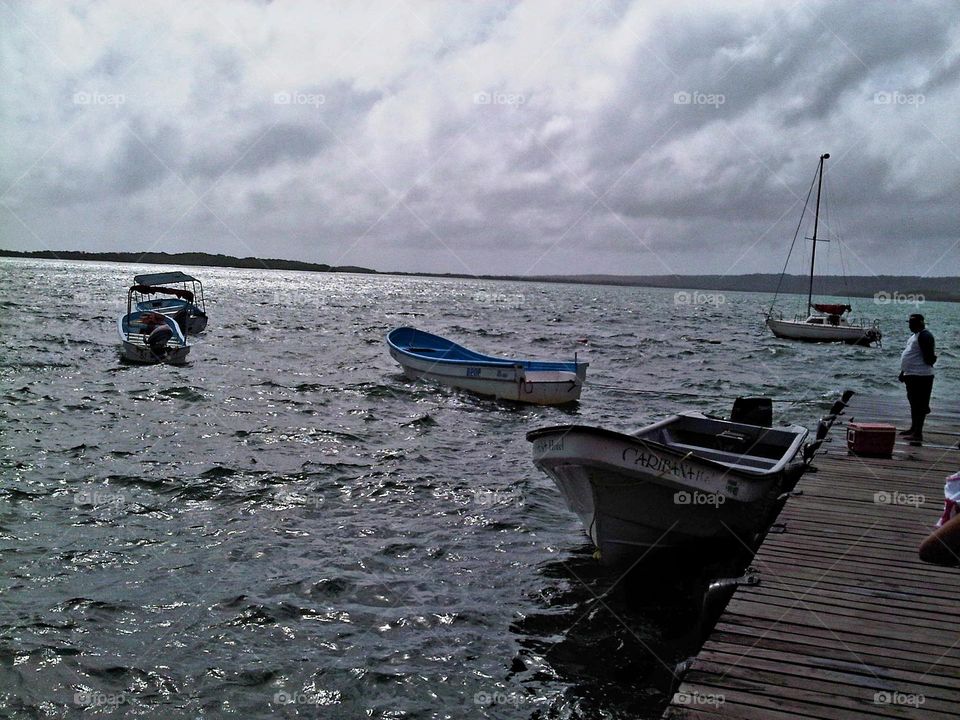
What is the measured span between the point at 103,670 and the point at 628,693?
16.8 feet

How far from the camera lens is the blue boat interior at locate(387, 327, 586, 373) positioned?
979 inches

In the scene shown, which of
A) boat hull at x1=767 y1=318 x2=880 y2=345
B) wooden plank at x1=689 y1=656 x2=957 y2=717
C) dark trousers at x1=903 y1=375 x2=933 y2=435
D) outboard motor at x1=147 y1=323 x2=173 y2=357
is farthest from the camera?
boat hull at x1=767 y1=318 x2=880 y2=345

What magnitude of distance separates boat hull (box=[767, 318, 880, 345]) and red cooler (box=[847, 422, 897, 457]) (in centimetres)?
4861

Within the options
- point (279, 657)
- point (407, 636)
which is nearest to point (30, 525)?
point (279, 657)

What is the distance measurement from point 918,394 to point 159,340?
2577 cm

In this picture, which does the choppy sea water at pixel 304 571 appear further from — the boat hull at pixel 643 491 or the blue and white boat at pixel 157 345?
the blue and white boat at pixel 157 345

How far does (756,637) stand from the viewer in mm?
6172

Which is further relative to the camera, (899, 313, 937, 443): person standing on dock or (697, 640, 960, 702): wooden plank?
(899, 313, 937, 443): person standing on dock

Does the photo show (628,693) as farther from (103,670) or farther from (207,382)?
(207,382)

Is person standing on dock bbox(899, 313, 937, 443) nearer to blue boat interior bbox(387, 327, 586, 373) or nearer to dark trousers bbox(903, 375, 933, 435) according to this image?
dark trousers bbox(903, 375, 933, 435)

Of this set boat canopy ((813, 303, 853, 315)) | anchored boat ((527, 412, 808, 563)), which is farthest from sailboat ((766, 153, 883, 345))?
anchored boat ((527, 412, 808, 563))

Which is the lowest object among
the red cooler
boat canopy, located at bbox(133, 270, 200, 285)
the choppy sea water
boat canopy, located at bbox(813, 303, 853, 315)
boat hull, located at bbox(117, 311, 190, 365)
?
the choppy sea water

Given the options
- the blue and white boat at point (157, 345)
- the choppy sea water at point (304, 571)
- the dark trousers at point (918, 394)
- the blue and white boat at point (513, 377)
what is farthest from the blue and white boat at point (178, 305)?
the dark trousers at point (918, 394)

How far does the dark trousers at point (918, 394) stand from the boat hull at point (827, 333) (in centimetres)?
4692
